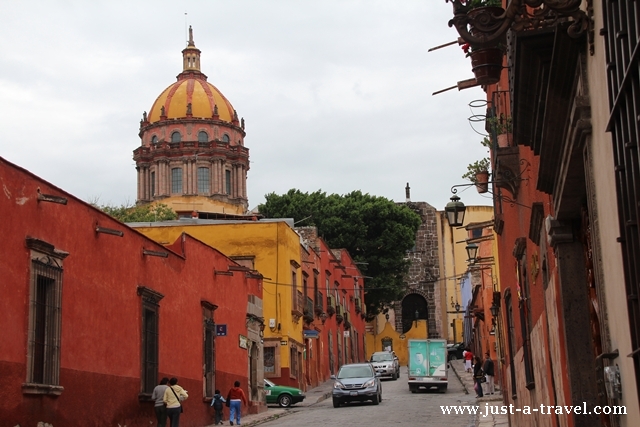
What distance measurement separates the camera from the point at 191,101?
65688mm

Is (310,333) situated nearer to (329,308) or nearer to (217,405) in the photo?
(329,308)

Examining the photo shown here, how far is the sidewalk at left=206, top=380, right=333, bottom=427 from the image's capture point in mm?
25000

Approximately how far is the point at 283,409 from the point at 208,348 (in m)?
7.05

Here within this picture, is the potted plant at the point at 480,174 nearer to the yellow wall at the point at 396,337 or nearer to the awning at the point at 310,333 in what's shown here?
the awning at the point at 310,333

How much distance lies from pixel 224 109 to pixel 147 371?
159 feet

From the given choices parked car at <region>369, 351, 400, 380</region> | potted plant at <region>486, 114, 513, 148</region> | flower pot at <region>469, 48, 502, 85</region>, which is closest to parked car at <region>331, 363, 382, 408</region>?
parked car at <region>369, 351, 400, 380</region>

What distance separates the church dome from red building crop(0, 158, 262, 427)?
A: 41233 millimetres

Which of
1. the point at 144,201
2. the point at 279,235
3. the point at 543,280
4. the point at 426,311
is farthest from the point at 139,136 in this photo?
the point at 543,280

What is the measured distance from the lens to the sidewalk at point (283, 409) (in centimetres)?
2500

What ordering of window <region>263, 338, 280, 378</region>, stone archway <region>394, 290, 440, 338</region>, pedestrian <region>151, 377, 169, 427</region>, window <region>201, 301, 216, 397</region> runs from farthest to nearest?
stone archway <region>394, 290, 440, 338</region>, window <region>263, 338, 280, 378</region>, window <region>201, 301, 216, 397</region>, pedestrian <region>151, 377, 169, 427</region>

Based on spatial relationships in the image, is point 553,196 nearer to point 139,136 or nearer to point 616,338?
point 616,338

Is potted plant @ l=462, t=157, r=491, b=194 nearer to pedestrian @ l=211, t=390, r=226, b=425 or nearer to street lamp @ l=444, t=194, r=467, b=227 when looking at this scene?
street lamp @ l=444, t=194, r=467, b=227

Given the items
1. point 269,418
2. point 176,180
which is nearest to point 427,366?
point 269,418

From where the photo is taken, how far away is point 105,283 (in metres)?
17.9
